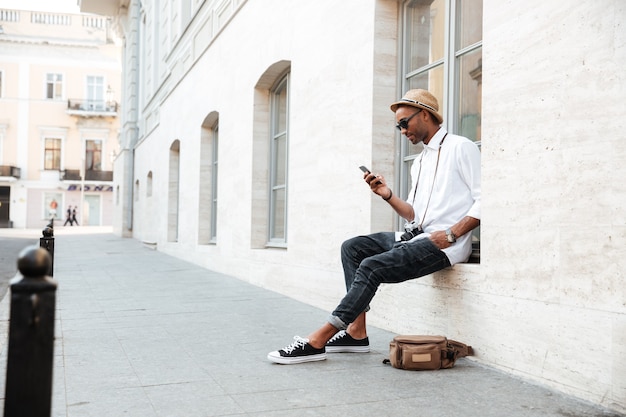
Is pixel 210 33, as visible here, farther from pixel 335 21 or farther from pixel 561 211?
pixel 561 211

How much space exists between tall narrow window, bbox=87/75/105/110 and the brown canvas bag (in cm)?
4796

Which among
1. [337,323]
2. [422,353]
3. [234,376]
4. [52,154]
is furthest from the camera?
[52,154]

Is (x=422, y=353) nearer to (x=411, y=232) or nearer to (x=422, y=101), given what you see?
(x=411, y=232)

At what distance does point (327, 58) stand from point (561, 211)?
3.90 metres

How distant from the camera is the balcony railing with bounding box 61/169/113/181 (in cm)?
4822

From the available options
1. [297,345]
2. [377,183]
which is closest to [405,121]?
[377,183]

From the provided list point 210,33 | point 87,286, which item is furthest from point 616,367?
point 210,33

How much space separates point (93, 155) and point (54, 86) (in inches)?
223

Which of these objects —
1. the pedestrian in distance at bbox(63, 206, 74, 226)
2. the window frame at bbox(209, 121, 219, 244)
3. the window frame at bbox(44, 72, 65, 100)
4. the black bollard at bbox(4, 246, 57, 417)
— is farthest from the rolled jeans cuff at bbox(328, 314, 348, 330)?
the window frame at bbox(44, 72, 65, 100)

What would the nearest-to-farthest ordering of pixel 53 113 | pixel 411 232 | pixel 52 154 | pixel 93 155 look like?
pixel 411 232 < pixel 53 113 < pixel 52 154 < pixel 93 155

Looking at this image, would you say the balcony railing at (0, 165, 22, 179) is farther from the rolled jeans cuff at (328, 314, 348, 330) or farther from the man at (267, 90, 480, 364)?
the rolled jeans cuff at (328, 314, 348, 330)

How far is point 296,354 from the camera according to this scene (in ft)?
13.9

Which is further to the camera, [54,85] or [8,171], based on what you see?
[54,85]

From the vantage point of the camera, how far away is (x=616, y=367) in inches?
127
